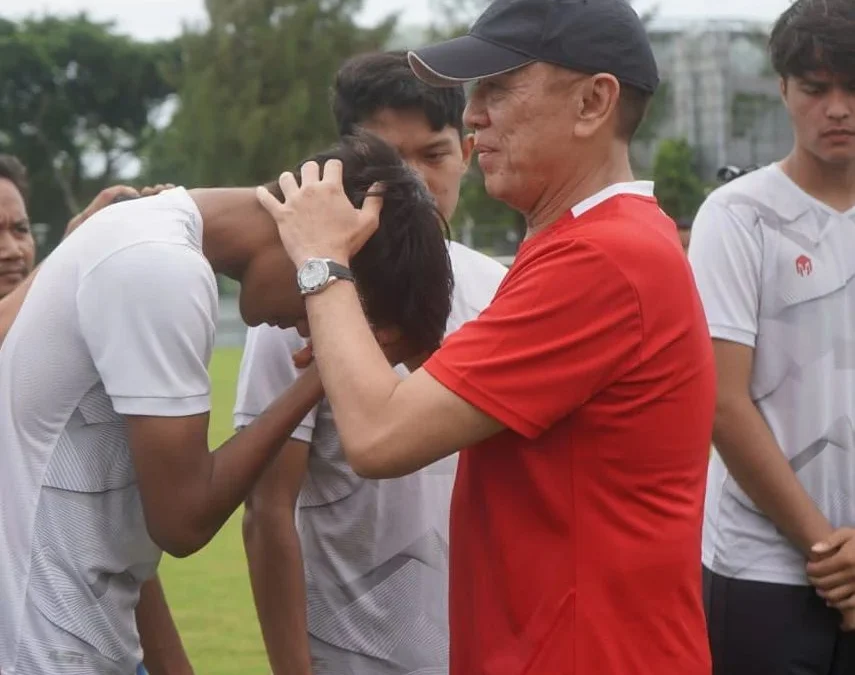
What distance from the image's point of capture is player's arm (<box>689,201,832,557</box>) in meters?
3.36

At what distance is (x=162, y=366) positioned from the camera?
2467 mm

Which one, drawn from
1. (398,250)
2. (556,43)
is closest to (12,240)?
(398,250)

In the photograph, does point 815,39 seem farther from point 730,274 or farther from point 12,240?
point 12,240

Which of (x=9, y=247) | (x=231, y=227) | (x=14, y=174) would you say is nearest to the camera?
(x=231, y=227)

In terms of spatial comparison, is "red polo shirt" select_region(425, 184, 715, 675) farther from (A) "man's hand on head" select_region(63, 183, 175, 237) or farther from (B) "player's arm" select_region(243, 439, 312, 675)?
(A) "man's hand on head" select_region(63, 183, 175, 237)

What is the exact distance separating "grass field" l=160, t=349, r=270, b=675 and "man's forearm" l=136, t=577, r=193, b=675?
250 cm

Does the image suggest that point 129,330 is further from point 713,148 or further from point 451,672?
point 713,148

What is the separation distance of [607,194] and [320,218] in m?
0.52

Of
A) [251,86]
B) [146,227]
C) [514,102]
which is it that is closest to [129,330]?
[146,227]

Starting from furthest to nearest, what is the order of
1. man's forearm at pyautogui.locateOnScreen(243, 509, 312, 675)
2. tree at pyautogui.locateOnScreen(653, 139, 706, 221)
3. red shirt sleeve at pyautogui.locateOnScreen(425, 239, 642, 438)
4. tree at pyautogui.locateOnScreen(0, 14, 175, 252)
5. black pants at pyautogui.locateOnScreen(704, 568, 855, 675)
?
1. tree at pyautogui.locateOnScreen(0, 14, 175, 252)
2. tree at pyautogui.locateOnScreen(653, 139, 706, 221)
3. black pants at pyautogui.locateOnScreen(704, 568, 855, 675)
4. man's forearm at pyautogui.locateOnScreen(243, 509, 312, 675)
5. red shirt sleeve at pyautogui.locateOnScreen(425, 239, 642, 438)

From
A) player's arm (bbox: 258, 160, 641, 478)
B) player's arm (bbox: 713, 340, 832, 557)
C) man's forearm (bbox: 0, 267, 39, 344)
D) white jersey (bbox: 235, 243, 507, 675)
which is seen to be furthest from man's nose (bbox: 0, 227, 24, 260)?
player's arm (bbox: 258, 160, 641, 478)

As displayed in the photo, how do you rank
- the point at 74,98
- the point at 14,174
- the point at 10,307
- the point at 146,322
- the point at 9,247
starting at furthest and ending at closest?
the point at 74,98 < the point at 14,174 < the point at 9,247 < the point at 10,307 < the point at 146,322

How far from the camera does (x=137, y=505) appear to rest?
266 cm

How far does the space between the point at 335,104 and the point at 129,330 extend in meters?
1.40
